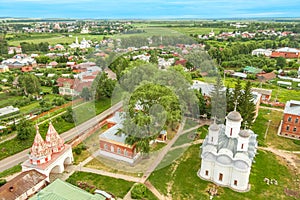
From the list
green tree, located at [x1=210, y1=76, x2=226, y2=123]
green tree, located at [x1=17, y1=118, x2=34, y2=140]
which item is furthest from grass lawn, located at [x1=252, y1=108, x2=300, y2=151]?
green tree, located at [x1=17, y1=118, x2=34, y2=140]

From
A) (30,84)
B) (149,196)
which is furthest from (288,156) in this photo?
(30,84)

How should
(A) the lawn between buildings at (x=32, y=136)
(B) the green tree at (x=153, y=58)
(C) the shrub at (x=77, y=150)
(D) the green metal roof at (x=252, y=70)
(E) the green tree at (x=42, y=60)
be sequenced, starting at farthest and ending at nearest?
(E) the green tree at (x=42, y=60)
(D) the green metal roof at (x=252, y=70)
(C) the shrub at (x=77, y=150)
(A) the lawn between buildings at (x=32, y=136)
(B) the green tree at (x=153, y=58)

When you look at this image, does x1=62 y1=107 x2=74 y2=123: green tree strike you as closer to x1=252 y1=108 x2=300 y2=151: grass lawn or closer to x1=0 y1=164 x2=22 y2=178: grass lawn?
x1=0 y1=164 x2=22 y2=178: grass lawn

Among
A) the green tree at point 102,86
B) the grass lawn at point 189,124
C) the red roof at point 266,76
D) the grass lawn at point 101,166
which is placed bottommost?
the grass lawn at point 101,166

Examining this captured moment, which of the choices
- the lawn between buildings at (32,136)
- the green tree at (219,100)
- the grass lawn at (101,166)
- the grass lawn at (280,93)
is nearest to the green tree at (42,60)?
the lawn between buildings at (32,136)

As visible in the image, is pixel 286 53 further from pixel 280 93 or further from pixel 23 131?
pixel 23 131

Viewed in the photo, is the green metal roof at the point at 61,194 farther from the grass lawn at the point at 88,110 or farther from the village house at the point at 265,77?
the village house at the point at 265,77
